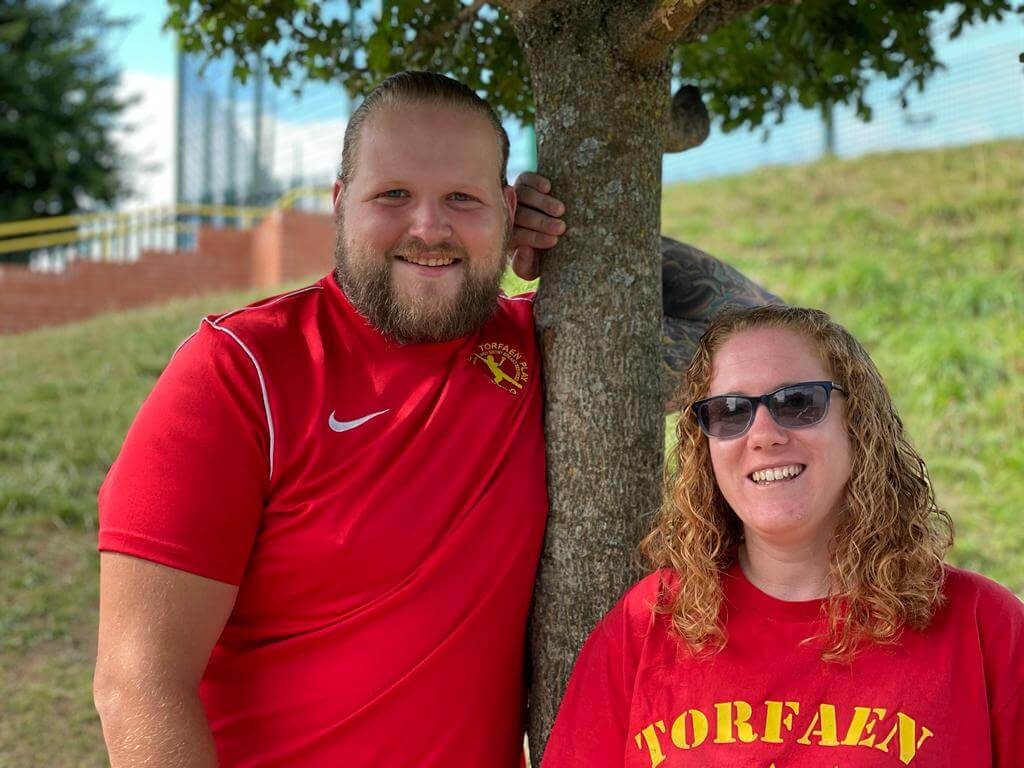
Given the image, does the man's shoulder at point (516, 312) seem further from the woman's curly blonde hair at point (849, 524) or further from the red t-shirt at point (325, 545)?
the woman's curly blonde hair at point (849, 524)

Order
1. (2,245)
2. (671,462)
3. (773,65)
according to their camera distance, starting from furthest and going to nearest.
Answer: (2,245)
(773,65)
(671,462)

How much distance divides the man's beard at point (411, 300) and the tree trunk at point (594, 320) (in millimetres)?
285

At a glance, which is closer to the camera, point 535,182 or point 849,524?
point 849,524

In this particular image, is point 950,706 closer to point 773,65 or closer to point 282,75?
point 773,65

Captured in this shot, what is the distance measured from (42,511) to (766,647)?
19.8 ft

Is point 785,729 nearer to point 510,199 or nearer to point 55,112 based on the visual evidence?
point 510,199

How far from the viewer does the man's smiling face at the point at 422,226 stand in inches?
103

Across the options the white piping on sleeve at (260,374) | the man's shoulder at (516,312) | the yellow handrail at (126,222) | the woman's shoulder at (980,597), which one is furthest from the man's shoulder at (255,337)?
the yellow handrail at (126,222)

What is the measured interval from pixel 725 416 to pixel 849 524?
328 millimetres

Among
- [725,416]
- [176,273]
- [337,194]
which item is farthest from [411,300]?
[176,273]

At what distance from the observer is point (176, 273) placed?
16234mm

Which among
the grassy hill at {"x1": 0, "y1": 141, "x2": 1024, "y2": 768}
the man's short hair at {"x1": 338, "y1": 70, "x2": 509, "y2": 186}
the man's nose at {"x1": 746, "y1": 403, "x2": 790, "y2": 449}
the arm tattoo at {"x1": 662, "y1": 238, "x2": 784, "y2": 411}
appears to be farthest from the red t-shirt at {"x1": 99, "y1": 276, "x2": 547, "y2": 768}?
the grassy hill at {"x1": 0, "y1": 141, "x2": 1024, "y2": 768}

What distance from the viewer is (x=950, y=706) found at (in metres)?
1.97

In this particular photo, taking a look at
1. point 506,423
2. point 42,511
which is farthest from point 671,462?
point 42,511
